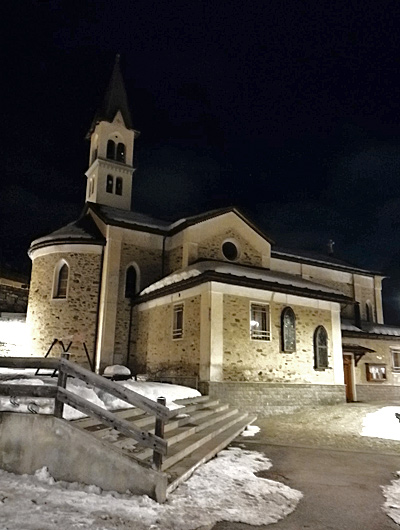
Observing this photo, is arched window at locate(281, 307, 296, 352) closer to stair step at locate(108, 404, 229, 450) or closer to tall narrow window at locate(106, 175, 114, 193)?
stair step at locate(108, 404, 229, 450)

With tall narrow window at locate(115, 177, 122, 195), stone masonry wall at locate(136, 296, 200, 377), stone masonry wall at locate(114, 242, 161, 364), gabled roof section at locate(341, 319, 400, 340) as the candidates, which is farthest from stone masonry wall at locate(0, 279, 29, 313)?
gabled roof section at locate(341, 319, 400, 340)

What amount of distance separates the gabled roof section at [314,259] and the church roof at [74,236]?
11.0 m

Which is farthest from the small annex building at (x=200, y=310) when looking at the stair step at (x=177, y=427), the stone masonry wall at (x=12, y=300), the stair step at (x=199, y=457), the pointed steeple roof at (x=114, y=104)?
the stone masonry wall at (x=12, y=300)

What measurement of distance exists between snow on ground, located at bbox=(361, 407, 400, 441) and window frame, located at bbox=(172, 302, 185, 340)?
6790 millimetres

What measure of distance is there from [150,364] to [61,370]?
39.1ft

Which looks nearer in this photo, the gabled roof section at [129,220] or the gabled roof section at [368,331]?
the gabled roof section at [129,220]

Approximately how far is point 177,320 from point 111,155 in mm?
15536

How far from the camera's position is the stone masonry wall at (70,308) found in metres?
18.7

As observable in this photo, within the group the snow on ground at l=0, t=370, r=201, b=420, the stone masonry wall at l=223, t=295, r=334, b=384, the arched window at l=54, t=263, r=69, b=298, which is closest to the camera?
the snow on ground at l=0, t=370, r=201, b=420

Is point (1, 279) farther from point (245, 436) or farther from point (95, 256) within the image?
point (245, 436)

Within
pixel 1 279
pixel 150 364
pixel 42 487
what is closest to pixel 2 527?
pixel 42 487

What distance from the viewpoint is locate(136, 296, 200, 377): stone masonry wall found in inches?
577

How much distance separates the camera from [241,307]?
1478 cm

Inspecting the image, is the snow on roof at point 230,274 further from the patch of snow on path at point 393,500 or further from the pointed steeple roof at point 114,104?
the pointed steeple roof at point 114,104
